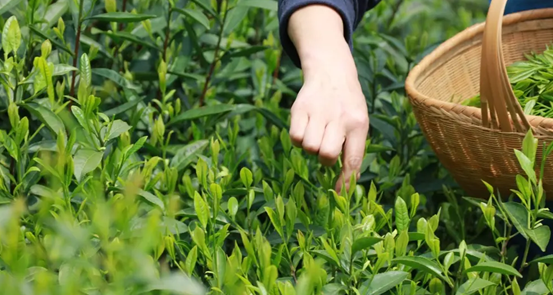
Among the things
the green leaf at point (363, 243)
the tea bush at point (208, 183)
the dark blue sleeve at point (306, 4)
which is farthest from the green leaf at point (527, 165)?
the dark blue sleeve at point (306, 4)

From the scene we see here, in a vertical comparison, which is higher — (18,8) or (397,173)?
(18,8)

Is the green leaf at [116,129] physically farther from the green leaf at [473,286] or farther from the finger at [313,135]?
the green leaf at [473,286]

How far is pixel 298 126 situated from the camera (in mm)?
1053

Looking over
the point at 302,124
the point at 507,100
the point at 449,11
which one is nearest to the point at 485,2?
the point at 449,11

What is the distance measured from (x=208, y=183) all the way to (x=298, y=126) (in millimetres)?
321

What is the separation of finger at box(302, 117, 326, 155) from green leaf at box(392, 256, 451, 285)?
0.19 m

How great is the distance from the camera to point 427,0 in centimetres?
248

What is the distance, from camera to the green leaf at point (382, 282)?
39.2 inches

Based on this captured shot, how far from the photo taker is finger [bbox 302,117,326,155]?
40.8 inches

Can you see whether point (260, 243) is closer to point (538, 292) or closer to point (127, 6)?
point (538, 292)

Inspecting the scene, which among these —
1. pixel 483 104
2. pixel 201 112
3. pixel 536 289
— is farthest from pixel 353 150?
pixel 201 112

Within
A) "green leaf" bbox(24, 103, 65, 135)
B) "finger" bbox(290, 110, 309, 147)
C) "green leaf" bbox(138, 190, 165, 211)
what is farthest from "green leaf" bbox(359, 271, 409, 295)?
"green leaf" bbox(24, 103, 65, 135)

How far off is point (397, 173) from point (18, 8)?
87 centimetres

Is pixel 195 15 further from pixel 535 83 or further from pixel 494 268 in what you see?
pixel 494 268
